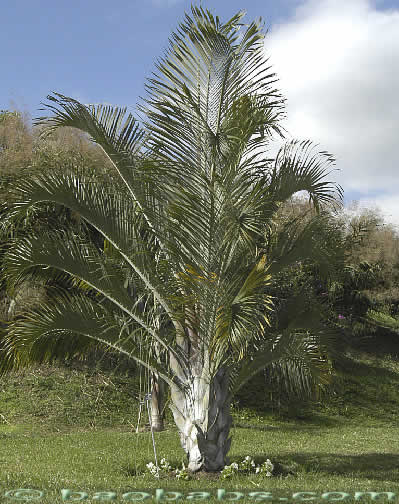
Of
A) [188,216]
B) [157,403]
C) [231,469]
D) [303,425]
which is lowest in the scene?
[303,425]

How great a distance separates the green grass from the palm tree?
118cm

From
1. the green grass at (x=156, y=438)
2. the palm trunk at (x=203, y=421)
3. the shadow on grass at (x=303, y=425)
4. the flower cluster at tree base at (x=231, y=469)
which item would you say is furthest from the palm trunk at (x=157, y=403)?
the palm trunk at (x=203, y=421)

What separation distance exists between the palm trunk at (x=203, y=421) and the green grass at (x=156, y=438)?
205 millimetres

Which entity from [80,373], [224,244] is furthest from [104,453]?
[80,373]

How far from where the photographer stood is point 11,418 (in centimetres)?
1288

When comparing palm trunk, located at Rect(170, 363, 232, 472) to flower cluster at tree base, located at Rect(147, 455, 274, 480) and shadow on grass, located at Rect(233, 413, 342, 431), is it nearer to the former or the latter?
flower cluster at tree base, located at Rect(147, 455, 274, 480)

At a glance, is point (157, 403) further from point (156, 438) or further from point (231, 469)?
point (231, 469)

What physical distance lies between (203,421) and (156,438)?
3.93 meters

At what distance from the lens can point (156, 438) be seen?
10.6 m

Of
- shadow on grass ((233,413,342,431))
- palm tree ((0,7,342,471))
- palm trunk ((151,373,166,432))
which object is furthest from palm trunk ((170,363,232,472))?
shadow on grass ((233,413,342,431))

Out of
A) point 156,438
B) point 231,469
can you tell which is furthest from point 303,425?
point 231,469

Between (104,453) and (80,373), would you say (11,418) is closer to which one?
(80,373)

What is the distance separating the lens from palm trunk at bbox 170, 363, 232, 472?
6.91 m

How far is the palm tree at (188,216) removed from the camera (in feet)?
22.3
